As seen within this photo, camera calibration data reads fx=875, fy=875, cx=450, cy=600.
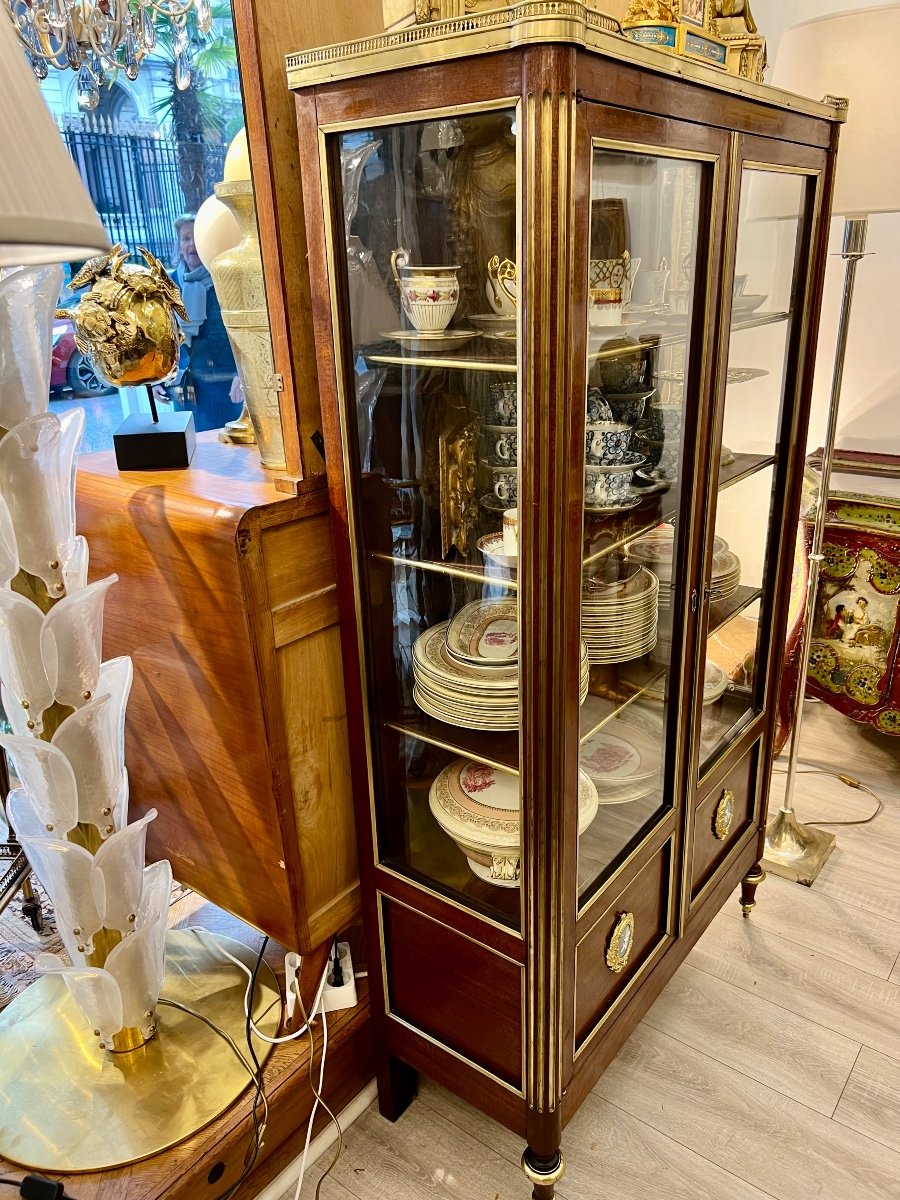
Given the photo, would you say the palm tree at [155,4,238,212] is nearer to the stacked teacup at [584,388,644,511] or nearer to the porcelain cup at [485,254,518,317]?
the porcelain cup at [485,254,518,317]

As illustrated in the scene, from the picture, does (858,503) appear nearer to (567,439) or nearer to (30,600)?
(567,439)

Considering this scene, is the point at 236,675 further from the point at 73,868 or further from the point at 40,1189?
the point at 40,1189

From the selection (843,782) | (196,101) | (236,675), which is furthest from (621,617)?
(843,782)

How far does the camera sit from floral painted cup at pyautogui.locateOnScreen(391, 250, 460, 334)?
1058 mm

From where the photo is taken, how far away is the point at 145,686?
4.46 feet

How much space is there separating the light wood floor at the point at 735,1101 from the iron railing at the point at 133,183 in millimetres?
1646

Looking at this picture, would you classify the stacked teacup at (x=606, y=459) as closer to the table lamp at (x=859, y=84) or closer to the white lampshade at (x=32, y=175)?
the white lampshade at (x=32, y=175)

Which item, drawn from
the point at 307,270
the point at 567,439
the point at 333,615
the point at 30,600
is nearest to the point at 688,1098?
the point at 333,615

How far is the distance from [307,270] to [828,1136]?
1.60 metres

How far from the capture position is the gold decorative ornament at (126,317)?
1.20 meters

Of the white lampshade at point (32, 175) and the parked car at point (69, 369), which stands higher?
the white lampshade at point (32, 175)

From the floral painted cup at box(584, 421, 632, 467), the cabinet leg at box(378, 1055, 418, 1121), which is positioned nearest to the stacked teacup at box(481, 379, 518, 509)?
the floral painted cup at box(584, 421, 632, 467)

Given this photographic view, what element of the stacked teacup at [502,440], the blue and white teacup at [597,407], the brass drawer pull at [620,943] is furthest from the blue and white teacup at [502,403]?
the brass drawer pull at [620,943]

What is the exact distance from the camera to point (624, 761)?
1396 millimetres
